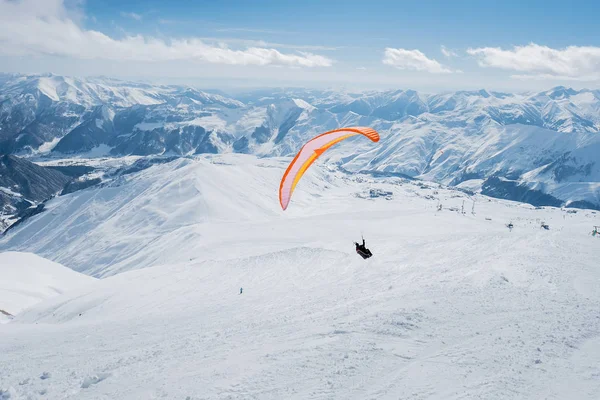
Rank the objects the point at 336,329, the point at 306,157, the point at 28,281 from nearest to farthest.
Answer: the point at 336,329 → the point at 306,157 → the point at 28,281

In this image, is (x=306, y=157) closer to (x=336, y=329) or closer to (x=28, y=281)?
(x=336, y=329)

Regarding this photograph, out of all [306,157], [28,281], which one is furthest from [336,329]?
[28,281]

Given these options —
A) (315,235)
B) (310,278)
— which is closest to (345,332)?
(310,278)

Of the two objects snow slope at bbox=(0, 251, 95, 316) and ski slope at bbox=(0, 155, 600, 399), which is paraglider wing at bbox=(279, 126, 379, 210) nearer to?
ski slope at bbox=(0, 155, 600, 399)

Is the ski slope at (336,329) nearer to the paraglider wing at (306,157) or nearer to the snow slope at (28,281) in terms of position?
the paraglider wing at (306,157)

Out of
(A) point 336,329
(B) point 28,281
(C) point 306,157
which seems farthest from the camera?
(B) point 28,281

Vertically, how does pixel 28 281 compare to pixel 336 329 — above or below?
below

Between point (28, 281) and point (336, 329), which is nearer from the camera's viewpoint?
point (336, 329)

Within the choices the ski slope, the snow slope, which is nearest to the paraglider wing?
the ski slope

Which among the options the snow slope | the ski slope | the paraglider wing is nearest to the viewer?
the ski slope
